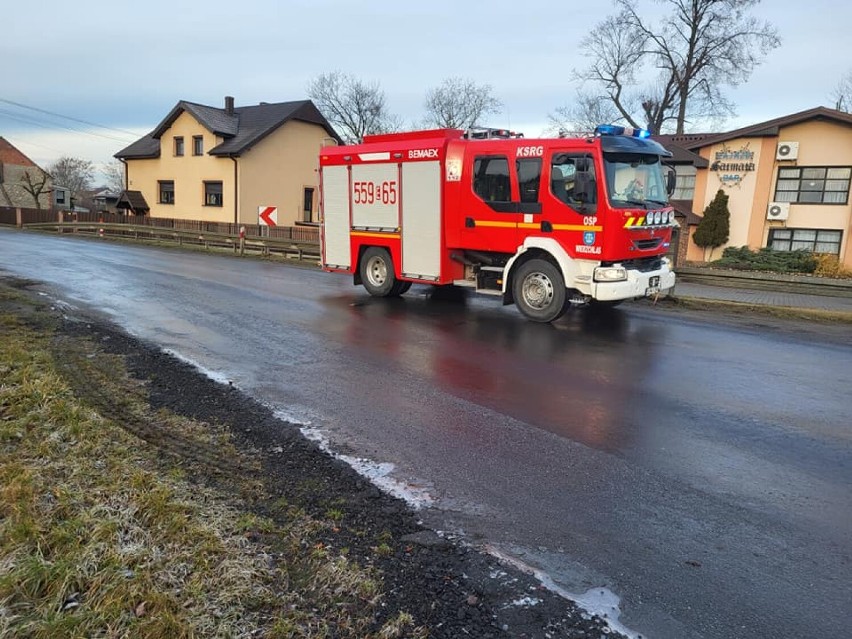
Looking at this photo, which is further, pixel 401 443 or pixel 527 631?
pixel 401 443

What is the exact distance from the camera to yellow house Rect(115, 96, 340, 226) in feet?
116

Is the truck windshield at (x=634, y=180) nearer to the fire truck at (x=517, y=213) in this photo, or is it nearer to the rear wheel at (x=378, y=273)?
the fire truck at (x=517, y=213)

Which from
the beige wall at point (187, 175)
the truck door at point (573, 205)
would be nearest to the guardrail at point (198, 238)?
the beige wall at point (187, 175)

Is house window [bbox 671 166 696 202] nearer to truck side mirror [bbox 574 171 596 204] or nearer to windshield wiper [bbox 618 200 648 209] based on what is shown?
windshield wiper [bbox 618 200 648 209]

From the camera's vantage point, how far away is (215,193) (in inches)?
1435

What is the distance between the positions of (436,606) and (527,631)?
412 millimetres

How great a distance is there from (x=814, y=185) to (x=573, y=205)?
21748 millimetres

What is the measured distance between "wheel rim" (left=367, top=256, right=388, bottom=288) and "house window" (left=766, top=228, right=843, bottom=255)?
21.1 m

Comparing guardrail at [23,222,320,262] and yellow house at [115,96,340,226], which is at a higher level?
yellow house at [115,96,340,226]

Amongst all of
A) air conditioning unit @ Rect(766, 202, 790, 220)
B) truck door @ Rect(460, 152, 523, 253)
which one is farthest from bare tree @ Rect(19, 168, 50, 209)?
truck door @ Rect(460, 152, 523, 253)

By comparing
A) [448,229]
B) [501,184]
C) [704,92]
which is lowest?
[448,229]

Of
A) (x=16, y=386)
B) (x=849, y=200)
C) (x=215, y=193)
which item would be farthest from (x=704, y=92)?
(x=16, y=386)

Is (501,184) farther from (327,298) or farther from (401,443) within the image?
(401,443)

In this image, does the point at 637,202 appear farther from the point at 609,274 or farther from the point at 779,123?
the point at 779,123
